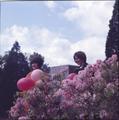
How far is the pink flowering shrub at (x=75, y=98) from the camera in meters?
5.71

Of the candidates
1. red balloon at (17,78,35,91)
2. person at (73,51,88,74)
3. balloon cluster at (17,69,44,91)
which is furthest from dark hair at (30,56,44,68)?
person at (73,51,88,74)

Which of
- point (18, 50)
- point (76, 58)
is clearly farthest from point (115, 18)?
point (76, 58)

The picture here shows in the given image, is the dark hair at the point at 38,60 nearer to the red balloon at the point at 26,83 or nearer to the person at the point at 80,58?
the red balloon at the point at 26,83

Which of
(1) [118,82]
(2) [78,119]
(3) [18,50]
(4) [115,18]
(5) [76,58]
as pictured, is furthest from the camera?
(3) [18,50]

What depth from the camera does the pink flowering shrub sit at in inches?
225

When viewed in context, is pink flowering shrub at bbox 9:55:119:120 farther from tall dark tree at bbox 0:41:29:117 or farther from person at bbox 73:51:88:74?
tall dark tree at bbox 0:41:29:117

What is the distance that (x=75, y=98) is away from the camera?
6.05 metres

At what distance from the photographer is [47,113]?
6.14 meters

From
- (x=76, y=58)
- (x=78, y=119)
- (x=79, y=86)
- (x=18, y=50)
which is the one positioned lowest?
(x=78, y=119)

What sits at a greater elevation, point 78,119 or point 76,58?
point 76,58

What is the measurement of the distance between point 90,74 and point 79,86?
0.72ft

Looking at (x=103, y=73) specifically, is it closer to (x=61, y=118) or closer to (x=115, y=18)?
(x=61, y=118)

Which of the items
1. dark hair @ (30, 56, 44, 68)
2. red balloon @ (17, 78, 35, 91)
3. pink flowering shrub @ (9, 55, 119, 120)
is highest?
dark hair @ (30, 56, 44, 68)

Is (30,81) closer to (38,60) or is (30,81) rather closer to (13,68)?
(38,60)
